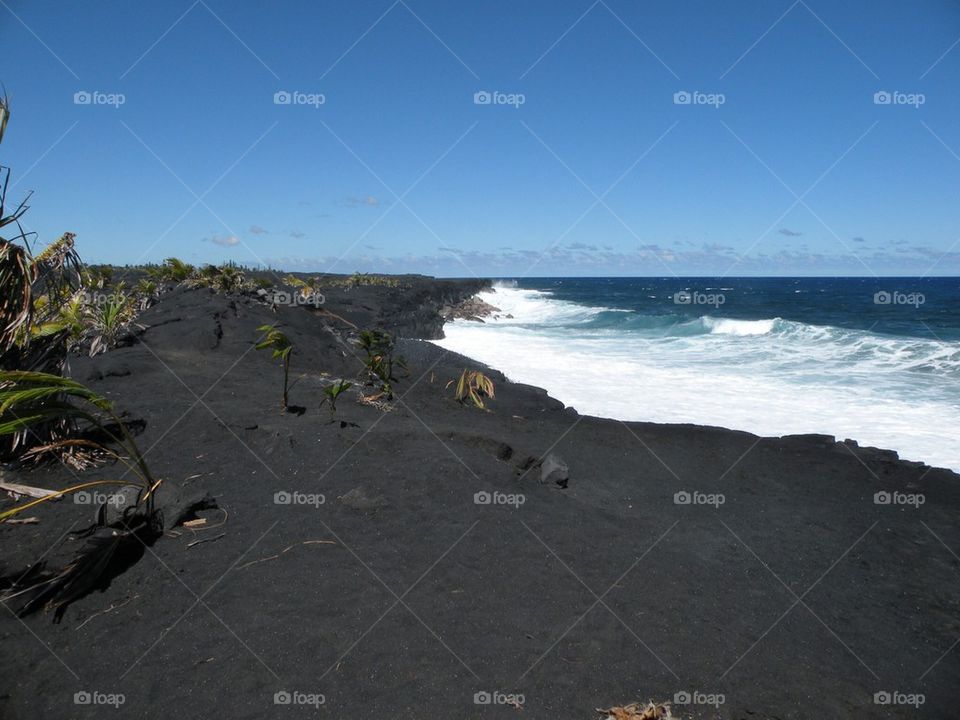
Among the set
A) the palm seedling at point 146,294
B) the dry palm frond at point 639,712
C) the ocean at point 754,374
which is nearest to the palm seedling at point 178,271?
the palm seedling at point 146,294

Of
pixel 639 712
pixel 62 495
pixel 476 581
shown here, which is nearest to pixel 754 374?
pixel 476 581

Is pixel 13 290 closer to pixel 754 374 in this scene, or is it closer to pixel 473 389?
pixel 473 389

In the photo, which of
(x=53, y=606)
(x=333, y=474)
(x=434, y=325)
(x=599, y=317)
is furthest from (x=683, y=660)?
(x=599, y=317)

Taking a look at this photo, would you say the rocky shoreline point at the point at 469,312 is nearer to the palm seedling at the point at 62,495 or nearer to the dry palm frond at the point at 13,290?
the palm seedling at the point at 62,495

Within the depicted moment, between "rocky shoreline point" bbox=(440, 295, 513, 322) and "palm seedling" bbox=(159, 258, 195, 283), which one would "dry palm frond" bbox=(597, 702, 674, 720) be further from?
"rocky shoreline point" bbox=(440, 295, 513, 322)

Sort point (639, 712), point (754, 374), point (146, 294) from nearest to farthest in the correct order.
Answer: point (639, 712) < point (146, 294) < point (754, 374)

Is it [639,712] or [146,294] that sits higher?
[146,294]

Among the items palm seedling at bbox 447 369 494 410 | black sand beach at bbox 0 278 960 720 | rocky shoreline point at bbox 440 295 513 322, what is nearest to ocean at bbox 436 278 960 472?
rocky shoreline point at bbox 440 295 513 322

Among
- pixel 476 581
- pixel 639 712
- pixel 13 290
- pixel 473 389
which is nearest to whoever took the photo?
pixel 639 712
